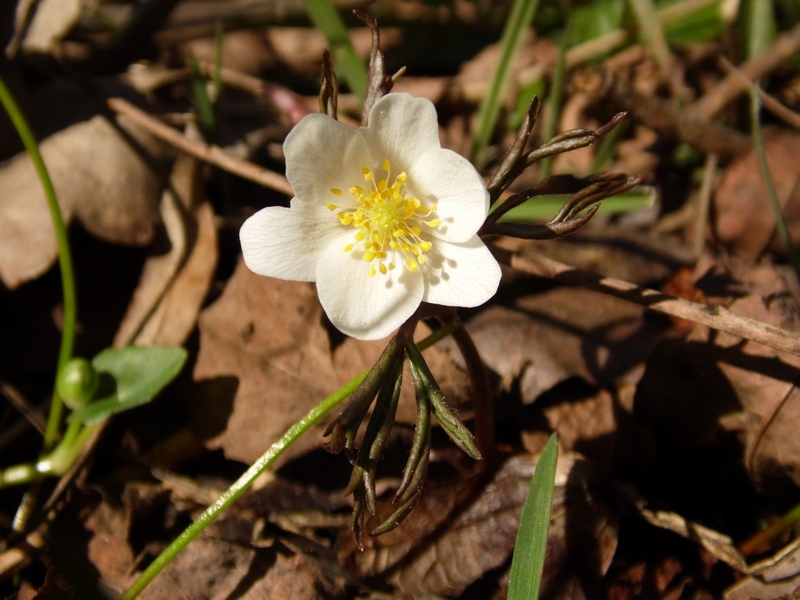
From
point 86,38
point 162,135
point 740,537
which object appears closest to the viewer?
point 740,537

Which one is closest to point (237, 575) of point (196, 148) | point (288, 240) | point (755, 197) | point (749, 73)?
point (288, 240)

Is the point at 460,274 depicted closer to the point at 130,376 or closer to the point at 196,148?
the point at 130,376

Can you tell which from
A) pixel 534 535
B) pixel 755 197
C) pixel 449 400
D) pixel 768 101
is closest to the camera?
pixel 534 535

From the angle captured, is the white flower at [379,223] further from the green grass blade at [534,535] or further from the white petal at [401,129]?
the green grass blade at [534,535]

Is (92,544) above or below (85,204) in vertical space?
below

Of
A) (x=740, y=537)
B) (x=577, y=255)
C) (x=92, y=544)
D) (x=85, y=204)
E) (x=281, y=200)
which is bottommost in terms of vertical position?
(x=740, y=537)

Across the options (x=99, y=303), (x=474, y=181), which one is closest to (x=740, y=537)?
(x=474, y=181)

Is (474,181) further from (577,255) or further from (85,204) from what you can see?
(85,204)

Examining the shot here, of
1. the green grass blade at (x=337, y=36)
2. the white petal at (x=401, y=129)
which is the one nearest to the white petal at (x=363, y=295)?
the white petal at (x=401, y=129)
